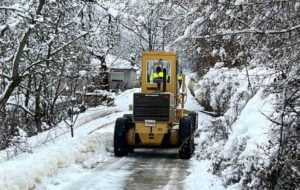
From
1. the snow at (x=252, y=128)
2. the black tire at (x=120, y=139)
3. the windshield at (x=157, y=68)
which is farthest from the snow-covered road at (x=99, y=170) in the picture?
the windshield at (x=157, y=68)

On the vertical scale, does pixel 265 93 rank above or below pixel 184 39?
below

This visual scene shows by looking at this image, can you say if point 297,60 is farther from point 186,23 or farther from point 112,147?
point 112,147

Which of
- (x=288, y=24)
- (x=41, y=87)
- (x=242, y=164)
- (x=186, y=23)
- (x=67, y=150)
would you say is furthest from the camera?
(x=41, y=87)

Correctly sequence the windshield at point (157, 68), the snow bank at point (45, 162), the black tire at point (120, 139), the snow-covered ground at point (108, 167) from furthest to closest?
the windshield at point (157, 68)
the black tire at point (120, 139)
the snow-covered ground at point (108, 167)
the snow bank at point (45, 162)

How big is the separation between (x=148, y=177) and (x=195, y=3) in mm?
5842

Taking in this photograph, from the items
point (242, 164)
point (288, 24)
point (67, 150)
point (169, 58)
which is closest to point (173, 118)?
point (169, 58)

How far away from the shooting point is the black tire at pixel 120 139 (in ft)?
50.4

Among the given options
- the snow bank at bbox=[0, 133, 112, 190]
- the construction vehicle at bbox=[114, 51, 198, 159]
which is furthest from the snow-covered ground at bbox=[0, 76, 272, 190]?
the construction vehicle at bbox=[114, 51, 198, 159]

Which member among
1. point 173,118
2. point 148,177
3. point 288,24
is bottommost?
point 148,177

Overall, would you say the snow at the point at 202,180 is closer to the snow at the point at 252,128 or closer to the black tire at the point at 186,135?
the snow at the point at 252,128

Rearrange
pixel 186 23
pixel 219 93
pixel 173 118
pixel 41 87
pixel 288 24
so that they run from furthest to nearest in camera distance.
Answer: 1. pixel 41 87
2. pixel 219 93
3. pixel 173 118
4. pixel 186 23
5. pixel 288 24

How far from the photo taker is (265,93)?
7.64 m

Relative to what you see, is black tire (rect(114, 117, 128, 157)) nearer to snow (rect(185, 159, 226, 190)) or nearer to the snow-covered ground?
the snow-covered ground

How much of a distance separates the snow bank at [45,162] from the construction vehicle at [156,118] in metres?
0.84
